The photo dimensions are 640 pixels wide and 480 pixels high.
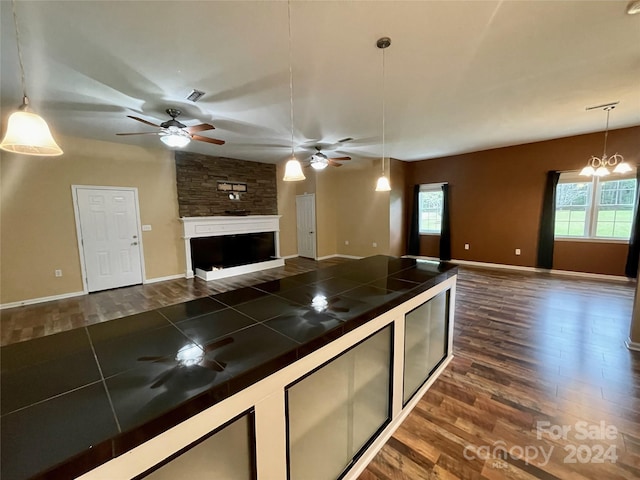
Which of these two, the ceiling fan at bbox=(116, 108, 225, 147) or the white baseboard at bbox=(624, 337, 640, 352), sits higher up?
the ceiling fan at bbox=(116, 108, 225, 147)

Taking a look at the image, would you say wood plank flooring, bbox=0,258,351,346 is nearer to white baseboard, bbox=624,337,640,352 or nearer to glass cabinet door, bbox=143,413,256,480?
glass cabinet door, bbox=143,413,256,480

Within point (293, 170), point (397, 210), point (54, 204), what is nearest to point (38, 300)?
point (54, 204)

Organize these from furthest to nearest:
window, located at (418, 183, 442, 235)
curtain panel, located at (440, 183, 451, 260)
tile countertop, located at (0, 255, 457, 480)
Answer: window, located at (418, 183, 442, 235)
curtain panel, located at (440, 183, 451, 260)
tile countertop, located at (0, 255, 457, 480)

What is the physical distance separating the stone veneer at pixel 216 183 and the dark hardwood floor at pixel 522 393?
259cm

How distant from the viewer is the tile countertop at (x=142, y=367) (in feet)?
2.02

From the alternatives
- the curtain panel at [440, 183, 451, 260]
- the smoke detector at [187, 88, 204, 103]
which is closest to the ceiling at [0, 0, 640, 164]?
the smoke detector at [187, 88, 204, 103]

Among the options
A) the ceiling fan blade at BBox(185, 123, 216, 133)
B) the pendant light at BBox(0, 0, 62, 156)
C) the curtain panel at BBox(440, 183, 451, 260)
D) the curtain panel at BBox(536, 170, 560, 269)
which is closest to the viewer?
the pendant light at BBox(0, 0, 62, 156)

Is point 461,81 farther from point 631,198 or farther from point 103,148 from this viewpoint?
point 103,148

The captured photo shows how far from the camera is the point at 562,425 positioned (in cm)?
180

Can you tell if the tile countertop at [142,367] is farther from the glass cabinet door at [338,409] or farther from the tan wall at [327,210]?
the tan wall at [327,210]

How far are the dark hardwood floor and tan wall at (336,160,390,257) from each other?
129 inches

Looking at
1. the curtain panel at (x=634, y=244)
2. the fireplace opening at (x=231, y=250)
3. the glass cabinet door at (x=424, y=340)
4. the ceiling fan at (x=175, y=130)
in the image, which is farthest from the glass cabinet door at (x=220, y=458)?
the curtain panel at (x=634, y=244)

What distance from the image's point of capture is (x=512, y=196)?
5789 mm

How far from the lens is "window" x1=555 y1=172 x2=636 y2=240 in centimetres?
472
